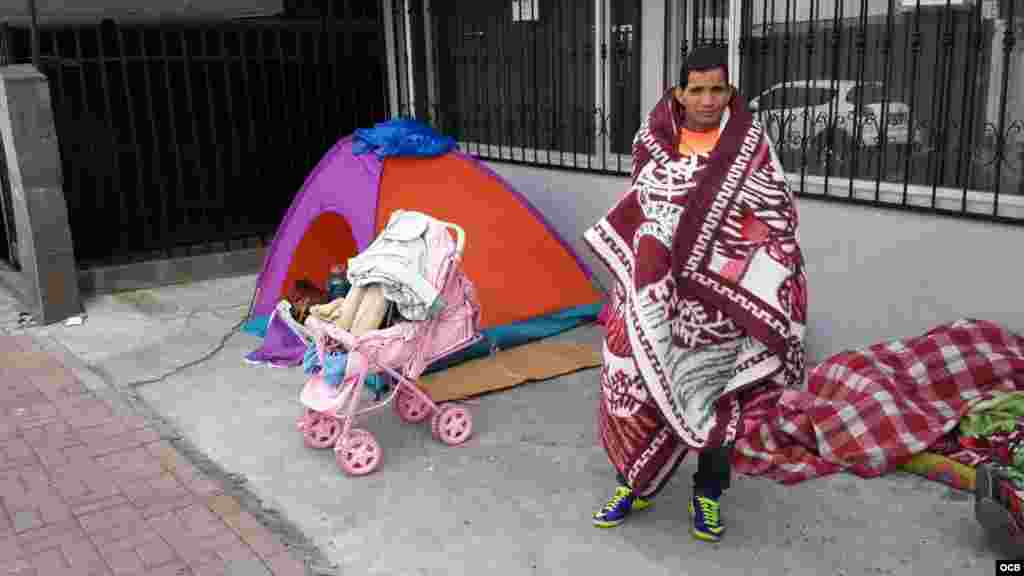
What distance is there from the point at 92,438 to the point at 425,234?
2.04 meters

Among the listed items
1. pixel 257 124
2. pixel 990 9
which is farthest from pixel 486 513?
pixel 257 124

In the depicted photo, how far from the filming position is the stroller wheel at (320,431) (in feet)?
13.9

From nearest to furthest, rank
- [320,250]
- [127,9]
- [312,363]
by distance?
[312,363]
[320,250]
[127,9]

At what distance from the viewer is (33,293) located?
21.8ft

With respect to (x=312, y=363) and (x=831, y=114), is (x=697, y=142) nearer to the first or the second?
(x=312, y=363)

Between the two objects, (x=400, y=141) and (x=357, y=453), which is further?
(x=400, y=141)

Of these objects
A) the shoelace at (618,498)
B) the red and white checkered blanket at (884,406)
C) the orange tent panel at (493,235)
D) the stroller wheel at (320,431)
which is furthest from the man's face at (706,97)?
the orange tent panel at (493,235)

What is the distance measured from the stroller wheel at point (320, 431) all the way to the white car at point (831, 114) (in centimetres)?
318

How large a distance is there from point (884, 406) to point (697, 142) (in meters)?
1.65

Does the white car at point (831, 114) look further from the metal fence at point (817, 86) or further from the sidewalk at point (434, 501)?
A: the sidewalk at point (434, 501)

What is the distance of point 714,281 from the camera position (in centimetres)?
296

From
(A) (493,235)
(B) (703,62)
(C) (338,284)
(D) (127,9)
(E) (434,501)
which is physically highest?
(D) (127,9)

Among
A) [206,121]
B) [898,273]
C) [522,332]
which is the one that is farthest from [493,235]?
[206,121]

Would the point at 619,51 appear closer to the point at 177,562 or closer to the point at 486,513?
the point at 486,513
